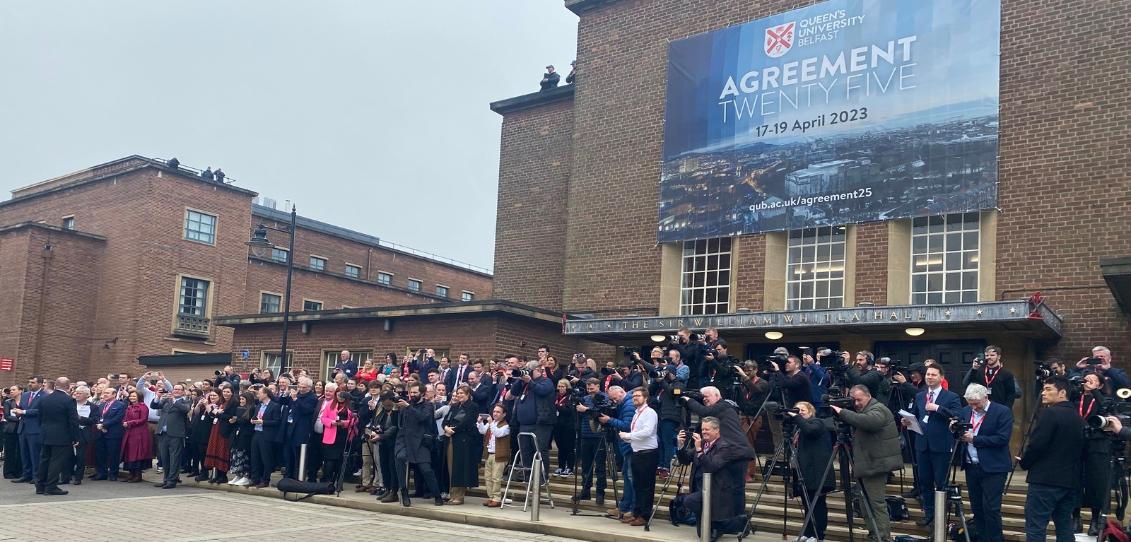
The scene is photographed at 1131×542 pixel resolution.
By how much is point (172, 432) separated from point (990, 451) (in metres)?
13.4

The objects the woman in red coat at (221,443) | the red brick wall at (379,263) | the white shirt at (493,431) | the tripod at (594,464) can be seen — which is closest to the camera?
the tripod at (594,464)

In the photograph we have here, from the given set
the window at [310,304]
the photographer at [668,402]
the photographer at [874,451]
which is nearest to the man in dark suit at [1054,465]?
the photographer at [874,451]

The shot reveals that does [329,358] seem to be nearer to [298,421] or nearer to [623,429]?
[298,421]

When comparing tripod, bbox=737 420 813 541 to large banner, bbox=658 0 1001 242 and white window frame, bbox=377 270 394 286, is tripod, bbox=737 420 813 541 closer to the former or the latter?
large banner, bbox=658 0 1001 242

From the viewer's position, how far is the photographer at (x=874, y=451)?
1041 cm

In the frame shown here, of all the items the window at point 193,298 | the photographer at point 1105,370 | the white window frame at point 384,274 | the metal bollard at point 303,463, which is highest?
the white window frame at point 384,274

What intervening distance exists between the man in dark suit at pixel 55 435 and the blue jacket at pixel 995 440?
13581mm

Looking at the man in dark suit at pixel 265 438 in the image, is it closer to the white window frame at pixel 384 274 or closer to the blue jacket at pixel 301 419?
the blue jacket at pixel 301 419

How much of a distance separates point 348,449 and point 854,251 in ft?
32.7

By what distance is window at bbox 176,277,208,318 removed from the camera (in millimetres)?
37031

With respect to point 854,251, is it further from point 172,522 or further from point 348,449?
point 172,522

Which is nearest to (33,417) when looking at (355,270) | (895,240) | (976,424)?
(976,424)

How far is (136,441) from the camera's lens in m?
18.3

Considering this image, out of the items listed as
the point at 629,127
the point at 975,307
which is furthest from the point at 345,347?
the point at 975,307
